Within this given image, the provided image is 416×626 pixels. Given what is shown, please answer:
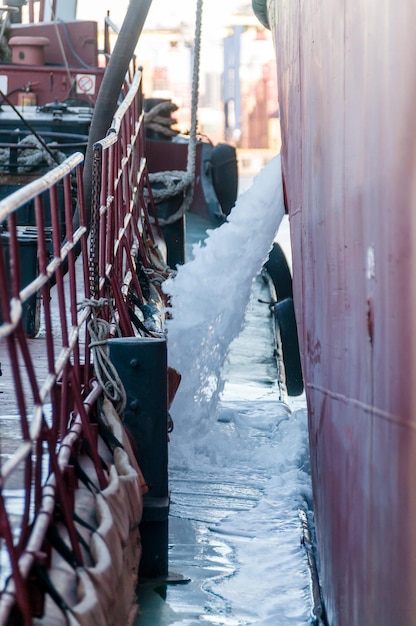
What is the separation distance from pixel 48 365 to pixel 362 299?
1102mm

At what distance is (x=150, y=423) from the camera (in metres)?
4.55

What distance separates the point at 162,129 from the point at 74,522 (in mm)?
8702

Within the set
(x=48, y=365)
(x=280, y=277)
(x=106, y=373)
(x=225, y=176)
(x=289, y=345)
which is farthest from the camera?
(x=225, y=176)

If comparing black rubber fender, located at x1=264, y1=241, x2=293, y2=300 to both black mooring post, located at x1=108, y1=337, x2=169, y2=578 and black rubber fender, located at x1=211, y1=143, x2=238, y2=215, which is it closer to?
black rubber fender, located at x1=211, y1=143, x2=238, y2=215

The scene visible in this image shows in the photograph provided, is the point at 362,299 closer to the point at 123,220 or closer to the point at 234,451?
the point at 123,220

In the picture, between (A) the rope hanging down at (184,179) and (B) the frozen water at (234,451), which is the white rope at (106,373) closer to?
(B) the frozen water at (234,451)

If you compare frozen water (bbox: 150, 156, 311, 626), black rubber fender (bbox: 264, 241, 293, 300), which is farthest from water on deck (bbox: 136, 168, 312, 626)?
black rubber fender (bbox: 264, 241, 293, 300)

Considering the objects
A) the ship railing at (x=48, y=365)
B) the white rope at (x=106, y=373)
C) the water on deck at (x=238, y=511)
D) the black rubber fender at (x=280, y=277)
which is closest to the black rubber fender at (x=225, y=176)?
→ the black rubber fender at (x=280, y=277)

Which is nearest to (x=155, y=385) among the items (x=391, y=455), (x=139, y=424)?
(x=139, y=424)

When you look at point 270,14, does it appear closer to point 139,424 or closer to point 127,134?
point 127,134

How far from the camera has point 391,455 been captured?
3.20 m

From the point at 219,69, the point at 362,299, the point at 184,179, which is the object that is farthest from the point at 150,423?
the point at 219,69

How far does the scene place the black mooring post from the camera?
175 inches

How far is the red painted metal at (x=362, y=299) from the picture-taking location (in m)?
3.15
